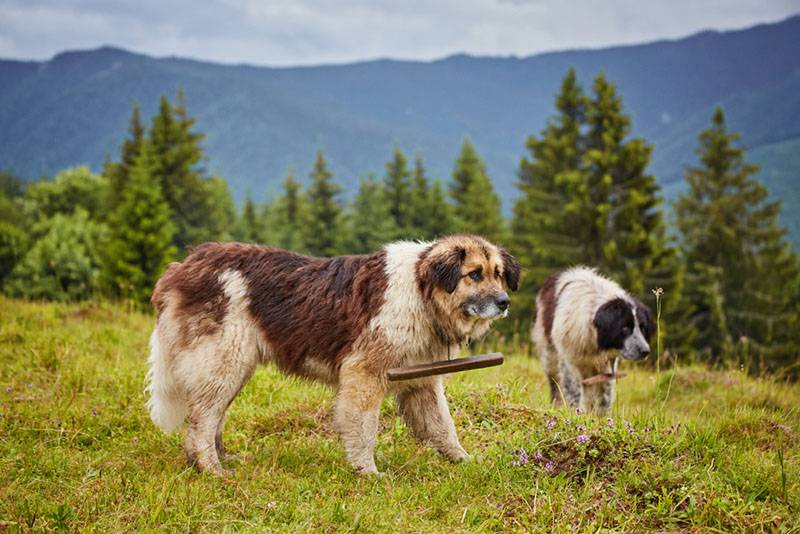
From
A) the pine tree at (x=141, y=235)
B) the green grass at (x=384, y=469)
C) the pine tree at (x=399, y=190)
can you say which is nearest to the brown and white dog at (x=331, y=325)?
the green grass at (x=384, y=469)

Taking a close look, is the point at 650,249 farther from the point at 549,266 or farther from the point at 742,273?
the point at 742,273

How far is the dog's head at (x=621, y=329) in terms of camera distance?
800cm

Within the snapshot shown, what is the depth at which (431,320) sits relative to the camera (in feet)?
17.0

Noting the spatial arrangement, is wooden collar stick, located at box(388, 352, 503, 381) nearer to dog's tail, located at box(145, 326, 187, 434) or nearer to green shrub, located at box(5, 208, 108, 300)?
dog's tail, located at box(145, 326, 187, 434)

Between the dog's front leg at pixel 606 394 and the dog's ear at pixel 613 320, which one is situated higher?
the dog's ear at pixel 613 320

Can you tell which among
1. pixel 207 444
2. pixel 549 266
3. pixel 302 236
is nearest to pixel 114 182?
pixel 302 236

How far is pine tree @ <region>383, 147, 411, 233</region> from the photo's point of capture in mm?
42156

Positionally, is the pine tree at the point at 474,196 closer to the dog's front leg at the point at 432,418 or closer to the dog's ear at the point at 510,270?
the dog's front leg at the point at 432,418

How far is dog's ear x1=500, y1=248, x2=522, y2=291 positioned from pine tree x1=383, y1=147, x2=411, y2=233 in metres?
36.6

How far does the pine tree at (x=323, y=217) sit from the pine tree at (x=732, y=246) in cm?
2168

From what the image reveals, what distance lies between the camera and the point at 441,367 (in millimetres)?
4992

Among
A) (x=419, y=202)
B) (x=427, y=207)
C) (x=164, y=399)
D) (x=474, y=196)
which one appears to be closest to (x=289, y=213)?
(x=419, y=202)

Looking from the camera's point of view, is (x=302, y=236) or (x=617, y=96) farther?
(x=302, y=236)

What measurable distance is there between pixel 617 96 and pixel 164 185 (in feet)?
97.9
